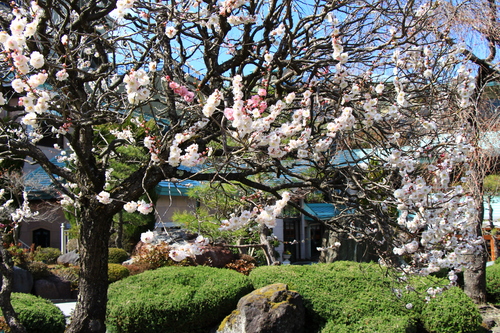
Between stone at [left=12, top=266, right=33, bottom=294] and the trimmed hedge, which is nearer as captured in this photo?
the trimmed hedge

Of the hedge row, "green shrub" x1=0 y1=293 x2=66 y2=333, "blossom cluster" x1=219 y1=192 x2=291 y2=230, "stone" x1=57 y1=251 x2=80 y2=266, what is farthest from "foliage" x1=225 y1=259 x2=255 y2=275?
"blossom cluster" x1=219 y1=192 x2=291 y2=230

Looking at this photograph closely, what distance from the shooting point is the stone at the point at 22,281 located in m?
8.90

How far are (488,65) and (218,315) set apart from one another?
6916 mm

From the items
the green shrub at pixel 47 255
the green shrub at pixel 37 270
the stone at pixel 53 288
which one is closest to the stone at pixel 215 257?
the stone at pixel 53 288

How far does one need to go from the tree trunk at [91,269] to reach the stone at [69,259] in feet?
25.7

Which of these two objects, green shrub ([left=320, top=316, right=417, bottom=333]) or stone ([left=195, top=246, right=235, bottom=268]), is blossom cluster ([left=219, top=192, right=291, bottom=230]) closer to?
green shrub ([left=320, top=316, right=417, bottom=333])

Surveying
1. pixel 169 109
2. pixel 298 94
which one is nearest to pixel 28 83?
pixel 169 109

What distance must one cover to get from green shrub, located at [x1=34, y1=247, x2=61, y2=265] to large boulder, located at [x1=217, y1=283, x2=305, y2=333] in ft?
25.4

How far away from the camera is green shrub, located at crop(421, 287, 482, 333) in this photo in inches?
246

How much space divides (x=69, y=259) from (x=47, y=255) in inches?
31.5

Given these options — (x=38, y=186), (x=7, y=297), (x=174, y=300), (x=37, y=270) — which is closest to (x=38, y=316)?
(x=7, y=297)

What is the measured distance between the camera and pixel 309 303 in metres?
6.39

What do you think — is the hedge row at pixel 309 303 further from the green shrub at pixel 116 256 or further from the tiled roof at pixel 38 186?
the tiled roof at pixel 38 186

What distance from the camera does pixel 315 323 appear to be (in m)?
6.30
